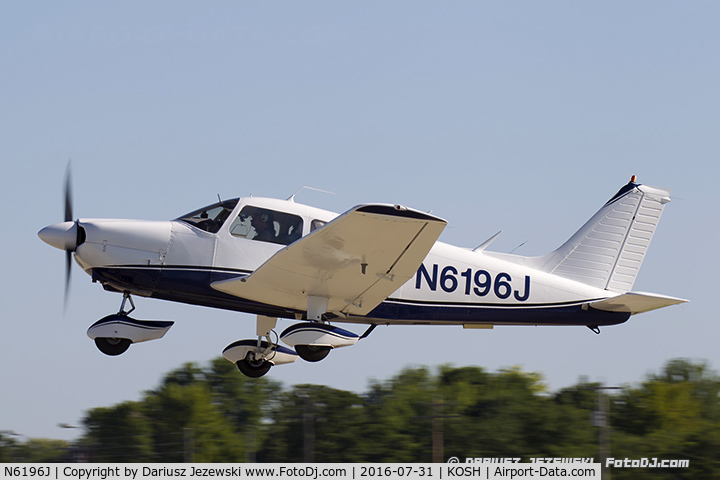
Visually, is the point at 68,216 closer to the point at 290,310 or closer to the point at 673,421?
the point at 290,310

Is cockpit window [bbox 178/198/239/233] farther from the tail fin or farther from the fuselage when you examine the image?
the tail fin

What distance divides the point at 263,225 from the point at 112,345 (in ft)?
8.40

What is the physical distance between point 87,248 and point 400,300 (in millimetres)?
4228

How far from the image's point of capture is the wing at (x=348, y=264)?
32.7ft

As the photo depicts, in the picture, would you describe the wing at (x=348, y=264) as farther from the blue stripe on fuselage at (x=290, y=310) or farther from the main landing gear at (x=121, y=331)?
the main landing gear at (x=121, y=331)

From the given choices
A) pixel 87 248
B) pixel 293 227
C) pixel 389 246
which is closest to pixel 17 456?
pixel 87 248

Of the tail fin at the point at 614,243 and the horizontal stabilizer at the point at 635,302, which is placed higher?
the tail fin at the point at 614,243

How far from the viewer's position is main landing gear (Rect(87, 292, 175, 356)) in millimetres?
11750

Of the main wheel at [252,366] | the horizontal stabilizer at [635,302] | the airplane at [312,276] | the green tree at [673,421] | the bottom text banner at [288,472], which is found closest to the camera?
the airplane at [312,276]

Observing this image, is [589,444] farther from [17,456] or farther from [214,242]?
[214,242]

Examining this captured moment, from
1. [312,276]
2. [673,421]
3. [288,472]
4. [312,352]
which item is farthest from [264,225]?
[673,421]

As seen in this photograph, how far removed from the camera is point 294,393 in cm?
3609

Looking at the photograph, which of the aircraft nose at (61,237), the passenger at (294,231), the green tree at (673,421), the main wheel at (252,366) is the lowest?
Answer: the green tree at (673,421)

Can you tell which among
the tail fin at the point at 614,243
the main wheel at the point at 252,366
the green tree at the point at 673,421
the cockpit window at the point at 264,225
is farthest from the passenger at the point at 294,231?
the green tree at the point at 673,421
